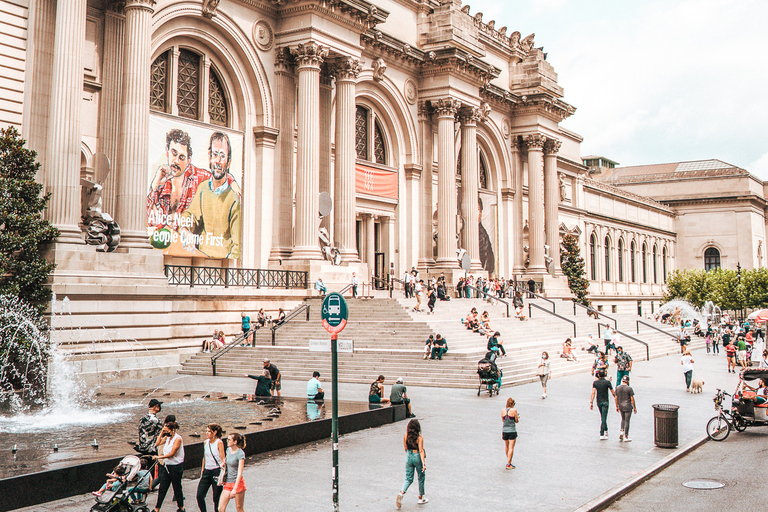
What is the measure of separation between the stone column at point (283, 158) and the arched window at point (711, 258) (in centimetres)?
7332

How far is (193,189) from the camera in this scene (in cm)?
2908

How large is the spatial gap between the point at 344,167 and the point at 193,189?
8.26m

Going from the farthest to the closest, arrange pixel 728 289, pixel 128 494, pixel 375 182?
pixel 728 289
pixel 375 182
pixel 128 494

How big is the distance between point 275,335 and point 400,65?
20.4 meters

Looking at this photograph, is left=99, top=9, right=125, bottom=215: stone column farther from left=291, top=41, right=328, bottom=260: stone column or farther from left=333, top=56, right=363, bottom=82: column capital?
left=333, top=56, right=363, bottom=82: column capital

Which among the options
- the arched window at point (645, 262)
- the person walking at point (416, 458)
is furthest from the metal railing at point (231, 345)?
the arched window at point (645, 262)

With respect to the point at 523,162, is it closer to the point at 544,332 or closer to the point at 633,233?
the point at 544,332

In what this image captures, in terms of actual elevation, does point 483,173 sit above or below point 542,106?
below

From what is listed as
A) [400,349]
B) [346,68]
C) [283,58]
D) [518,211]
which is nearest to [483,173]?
[518,211]

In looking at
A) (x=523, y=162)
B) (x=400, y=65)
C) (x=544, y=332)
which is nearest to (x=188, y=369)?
(x=544, y=332)

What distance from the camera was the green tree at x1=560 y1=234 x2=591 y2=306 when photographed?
5619 cm

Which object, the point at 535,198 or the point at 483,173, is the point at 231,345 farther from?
the point at 535,198

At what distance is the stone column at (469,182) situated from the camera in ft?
144

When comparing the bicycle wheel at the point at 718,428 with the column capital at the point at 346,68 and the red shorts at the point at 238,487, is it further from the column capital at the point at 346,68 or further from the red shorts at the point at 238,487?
the column capital at the point at 346,68
